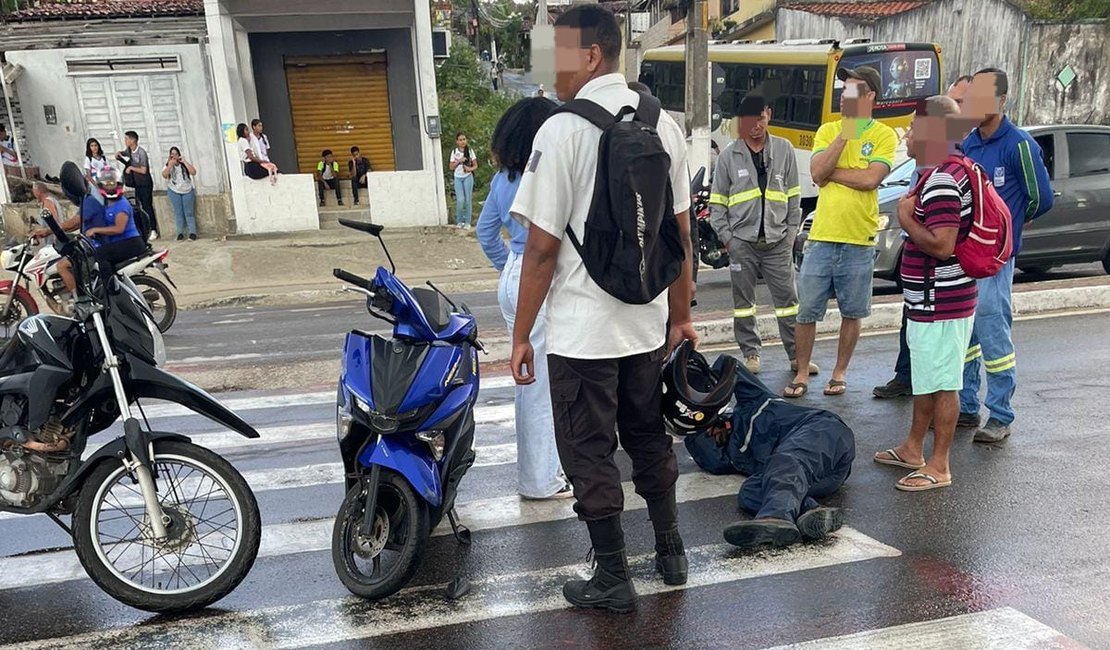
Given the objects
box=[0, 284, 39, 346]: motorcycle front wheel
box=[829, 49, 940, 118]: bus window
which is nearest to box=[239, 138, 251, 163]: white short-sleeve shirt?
box=[0, 284, 39, 346]: motorcycle front wheel

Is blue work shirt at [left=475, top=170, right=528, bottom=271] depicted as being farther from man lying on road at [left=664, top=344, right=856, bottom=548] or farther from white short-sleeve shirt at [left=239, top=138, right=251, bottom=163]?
white short-sleeve shirt at [left=239, top=138, right=251, bottom=163]

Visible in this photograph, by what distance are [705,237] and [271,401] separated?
4.38 metres

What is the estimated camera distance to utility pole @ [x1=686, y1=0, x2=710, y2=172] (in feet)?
51.1

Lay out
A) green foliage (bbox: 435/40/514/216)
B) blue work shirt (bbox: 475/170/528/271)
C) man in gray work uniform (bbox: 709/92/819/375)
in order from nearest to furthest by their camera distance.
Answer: blue work shirt (bbox: 475/170/528/271), man in gray work uniform (bbox: 709/92/819/375), green foliage (bbox: 435/40/514/216)

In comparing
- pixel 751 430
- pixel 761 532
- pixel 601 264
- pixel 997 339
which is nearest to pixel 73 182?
pixel 601 264

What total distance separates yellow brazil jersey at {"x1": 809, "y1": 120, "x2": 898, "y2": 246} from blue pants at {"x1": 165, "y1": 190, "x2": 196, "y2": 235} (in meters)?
12.7

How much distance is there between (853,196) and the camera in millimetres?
5523

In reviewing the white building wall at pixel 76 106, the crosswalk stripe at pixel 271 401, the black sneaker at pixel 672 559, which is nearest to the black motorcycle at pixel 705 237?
the crosswalk stripe at pixel 271 401

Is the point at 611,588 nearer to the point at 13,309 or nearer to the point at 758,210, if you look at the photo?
the point at 758,210

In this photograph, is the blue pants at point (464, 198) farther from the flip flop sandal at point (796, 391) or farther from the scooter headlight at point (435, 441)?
the scooter headlight at point (435, 441)

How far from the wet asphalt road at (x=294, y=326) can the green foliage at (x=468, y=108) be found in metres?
6.96

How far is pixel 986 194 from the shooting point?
4.20 m

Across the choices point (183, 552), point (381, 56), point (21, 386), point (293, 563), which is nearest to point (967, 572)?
point (293, 563)

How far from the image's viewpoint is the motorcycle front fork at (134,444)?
3.28 metres
